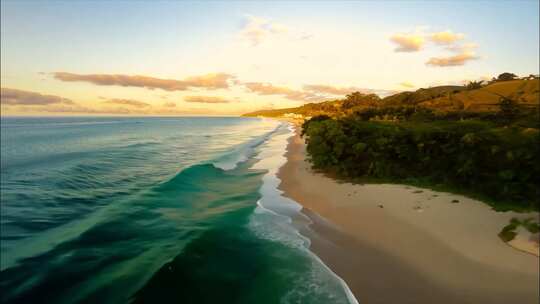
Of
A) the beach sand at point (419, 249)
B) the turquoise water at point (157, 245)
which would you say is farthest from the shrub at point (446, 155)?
the turquoise water at point (157, 245)

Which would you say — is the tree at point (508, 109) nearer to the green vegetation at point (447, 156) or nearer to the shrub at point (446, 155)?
the green vegetation at point (447, 156)

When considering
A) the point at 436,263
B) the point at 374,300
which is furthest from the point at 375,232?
the point at 374,300

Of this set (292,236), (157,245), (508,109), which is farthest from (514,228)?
(508,109)

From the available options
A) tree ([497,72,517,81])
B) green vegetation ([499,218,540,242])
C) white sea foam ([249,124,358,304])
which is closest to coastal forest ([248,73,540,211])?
green vegetation ([499,218,540,242])

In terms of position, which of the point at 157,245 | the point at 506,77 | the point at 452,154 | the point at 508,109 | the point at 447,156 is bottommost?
the point at 157,245

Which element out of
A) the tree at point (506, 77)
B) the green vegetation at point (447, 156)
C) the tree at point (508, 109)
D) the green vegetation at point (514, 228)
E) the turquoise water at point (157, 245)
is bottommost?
the turquoise water at point (157, 245)

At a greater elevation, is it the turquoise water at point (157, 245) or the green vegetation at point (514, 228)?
the green vegetation at point (514, 228)

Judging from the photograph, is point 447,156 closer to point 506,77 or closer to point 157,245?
point 157,245

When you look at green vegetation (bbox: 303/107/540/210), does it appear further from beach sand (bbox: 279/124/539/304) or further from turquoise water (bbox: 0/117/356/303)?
turquoise water (bbox: 0/117/356/303)
